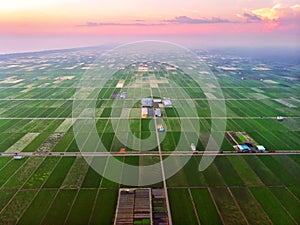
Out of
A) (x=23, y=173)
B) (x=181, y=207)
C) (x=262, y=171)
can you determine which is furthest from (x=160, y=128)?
(x=23, y=173)

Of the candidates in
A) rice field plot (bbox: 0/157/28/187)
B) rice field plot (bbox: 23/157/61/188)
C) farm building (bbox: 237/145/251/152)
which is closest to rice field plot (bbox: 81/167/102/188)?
rice field plot (bbox: 23/157/61/188)

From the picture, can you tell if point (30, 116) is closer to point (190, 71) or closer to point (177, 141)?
point (177, 141)

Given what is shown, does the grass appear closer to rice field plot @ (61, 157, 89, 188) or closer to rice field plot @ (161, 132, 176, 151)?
rice field plot @ (61, 157, 89, 188)

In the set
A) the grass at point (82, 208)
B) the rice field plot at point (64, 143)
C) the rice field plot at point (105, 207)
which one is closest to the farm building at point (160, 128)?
the rice field plot at point (64, 143)

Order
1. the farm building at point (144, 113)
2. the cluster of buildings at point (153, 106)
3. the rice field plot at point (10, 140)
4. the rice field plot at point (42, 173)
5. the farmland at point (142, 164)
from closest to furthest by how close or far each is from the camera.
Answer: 1. the farmland at point (142, 164)
2. the rice field plot at point (42, 173)
3. the rice field plot at point (10, 140)
4. the farm building at point (144, 113)
5. the cluster of buildings at point (153, 106)

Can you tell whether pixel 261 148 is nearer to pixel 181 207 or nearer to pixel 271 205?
pixel 271 205

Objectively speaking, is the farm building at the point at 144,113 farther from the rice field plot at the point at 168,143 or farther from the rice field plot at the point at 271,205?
the rice field plot at the point at 271,205
